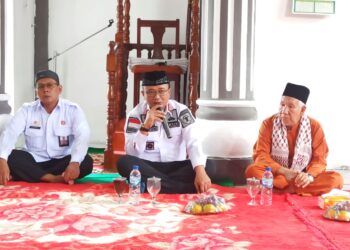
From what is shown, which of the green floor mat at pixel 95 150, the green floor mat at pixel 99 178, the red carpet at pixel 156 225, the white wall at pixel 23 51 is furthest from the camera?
the green floor mat at pixel 95 150

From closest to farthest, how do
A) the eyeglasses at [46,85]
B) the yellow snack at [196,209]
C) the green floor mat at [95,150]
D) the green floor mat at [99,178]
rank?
the yellow snack at [196,209]
the eyeglasses at [46,85]
the green floor mat at [99,178]
the green floor mat at [95,150]

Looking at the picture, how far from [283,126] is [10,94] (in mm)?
2554

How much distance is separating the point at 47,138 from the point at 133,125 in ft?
2.55

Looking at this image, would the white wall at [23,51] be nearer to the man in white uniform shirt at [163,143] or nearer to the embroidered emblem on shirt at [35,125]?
the embroidered emblem on shirt at [35,125]

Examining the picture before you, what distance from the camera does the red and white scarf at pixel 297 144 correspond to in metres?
3.61

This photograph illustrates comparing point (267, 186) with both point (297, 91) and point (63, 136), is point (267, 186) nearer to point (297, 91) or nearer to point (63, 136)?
point (297, 91)

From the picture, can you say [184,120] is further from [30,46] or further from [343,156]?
[30,46]

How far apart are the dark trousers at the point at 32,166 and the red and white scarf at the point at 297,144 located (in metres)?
1.39

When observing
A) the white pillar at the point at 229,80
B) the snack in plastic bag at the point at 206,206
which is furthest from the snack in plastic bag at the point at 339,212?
the white pillar at the point at 229,80

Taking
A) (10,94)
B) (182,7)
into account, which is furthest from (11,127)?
(182,7)

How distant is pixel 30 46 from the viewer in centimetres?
665

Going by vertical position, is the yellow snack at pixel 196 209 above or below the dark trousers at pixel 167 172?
below

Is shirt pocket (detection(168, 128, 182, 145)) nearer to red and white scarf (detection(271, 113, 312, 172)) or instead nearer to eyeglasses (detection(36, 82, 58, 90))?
red and white scarf (detection(271, 113, 312, 172))

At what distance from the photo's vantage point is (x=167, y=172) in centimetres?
362
